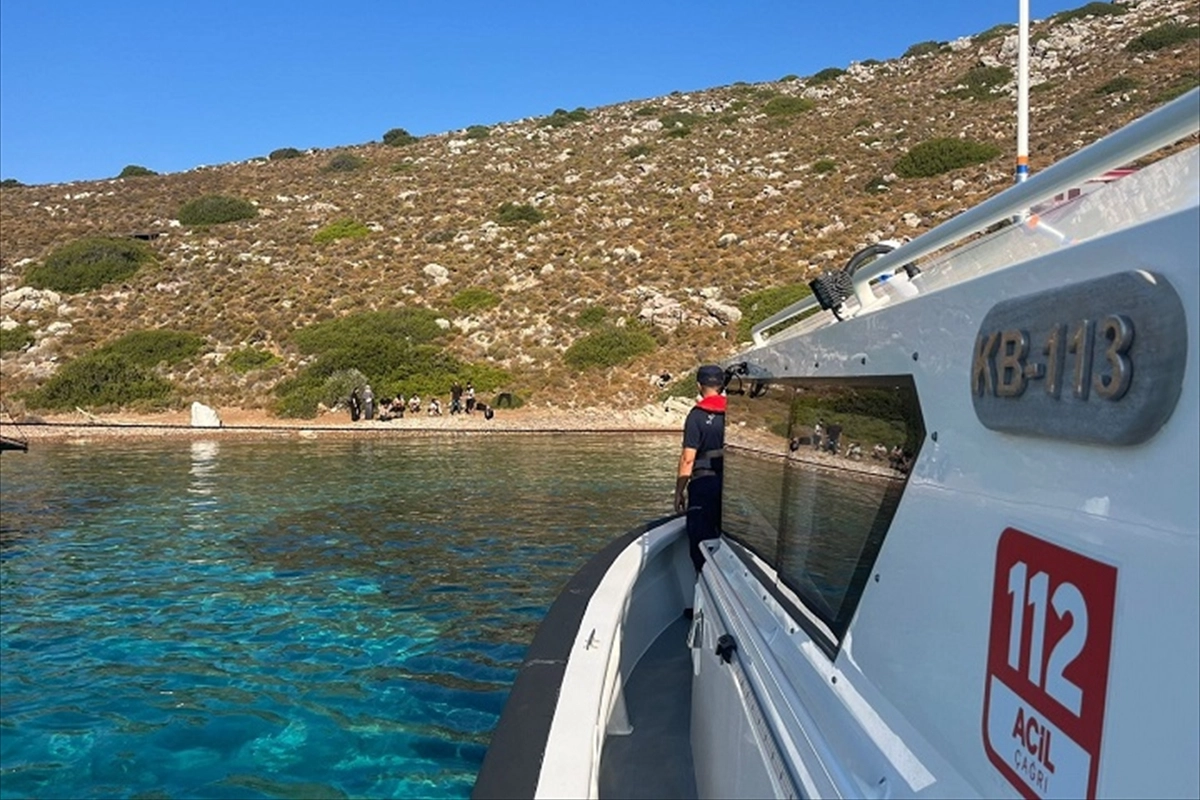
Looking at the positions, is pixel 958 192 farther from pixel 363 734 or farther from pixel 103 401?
pixel 363 734

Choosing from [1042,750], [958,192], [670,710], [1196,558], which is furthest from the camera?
[958,192]

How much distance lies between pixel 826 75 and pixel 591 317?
42563mm

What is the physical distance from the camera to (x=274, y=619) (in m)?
9.12

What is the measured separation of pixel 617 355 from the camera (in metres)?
34.7

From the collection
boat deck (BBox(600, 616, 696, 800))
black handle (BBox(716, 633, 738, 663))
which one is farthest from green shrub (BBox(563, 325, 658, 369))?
black handle (BBox(716, 633, 738, 663))

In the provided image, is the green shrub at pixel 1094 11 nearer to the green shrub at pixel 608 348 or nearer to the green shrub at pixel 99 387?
the green shrub at pixel 608 348

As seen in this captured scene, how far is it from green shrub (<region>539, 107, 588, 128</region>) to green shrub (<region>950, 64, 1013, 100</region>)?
2804 centimetres

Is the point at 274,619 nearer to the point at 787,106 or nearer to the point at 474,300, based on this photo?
the point at 474,300

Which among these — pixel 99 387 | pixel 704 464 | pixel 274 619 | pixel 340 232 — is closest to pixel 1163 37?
pixel 340 232

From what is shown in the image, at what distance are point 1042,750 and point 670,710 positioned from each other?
13.7ft

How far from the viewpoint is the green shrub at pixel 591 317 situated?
37500 mm

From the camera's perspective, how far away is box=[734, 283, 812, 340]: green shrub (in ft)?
112

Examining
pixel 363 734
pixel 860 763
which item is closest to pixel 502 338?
pixel 363 734

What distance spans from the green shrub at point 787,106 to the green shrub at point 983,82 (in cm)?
949
